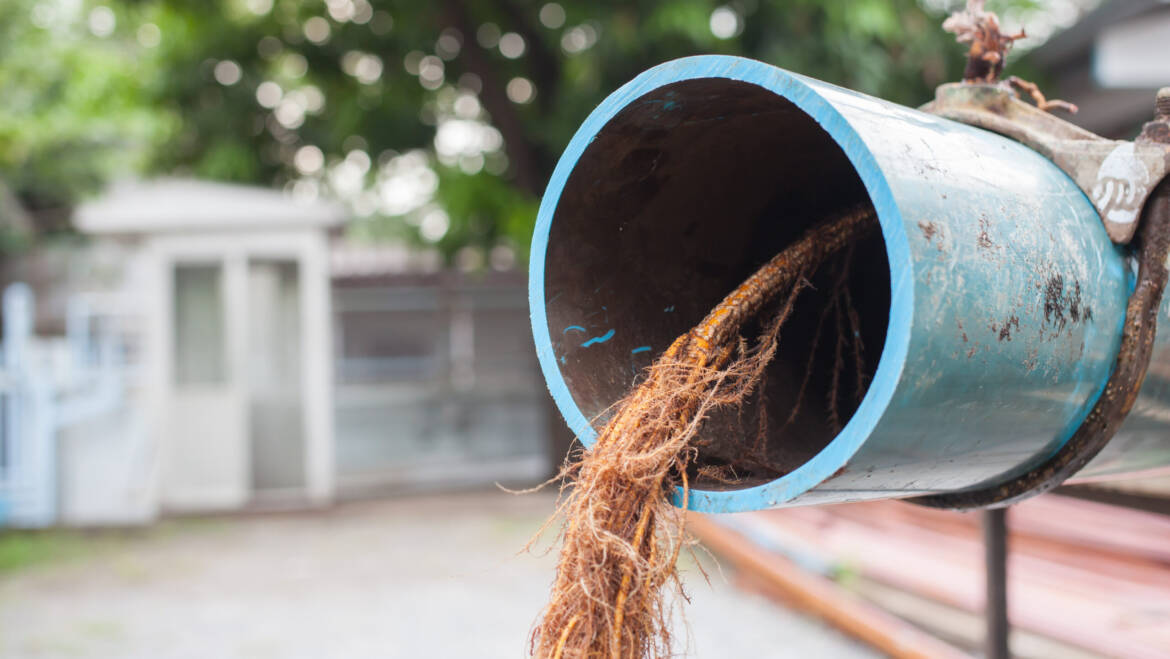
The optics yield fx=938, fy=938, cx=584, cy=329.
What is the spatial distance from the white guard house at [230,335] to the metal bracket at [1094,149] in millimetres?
7425

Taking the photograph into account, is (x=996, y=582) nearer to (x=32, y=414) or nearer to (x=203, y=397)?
(x=32, y=414)

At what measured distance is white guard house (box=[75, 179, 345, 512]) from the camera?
819 centimetres

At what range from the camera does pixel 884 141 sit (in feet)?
3.71

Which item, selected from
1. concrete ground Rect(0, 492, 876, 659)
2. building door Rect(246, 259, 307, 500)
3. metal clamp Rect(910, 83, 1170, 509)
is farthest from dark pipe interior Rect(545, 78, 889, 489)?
building door Rect(246, 259, 307, 500)

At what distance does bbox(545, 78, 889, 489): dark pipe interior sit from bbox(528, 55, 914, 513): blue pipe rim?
0.03 metres

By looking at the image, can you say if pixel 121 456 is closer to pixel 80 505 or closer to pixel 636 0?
pixel 80 505

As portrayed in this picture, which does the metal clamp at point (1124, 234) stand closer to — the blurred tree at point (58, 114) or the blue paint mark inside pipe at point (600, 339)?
the blue paint mark inside pipe at point (600, 339)

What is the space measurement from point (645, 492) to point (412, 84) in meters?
7.62

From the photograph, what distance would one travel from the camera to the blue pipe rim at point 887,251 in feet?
3.48

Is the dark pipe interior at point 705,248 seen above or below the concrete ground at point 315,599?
above

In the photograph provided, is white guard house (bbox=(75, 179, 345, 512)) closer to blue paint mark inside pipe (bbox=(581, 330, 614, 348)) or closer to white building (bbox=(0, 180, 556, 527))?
white building (bbox=(0, 180, 556, 527))

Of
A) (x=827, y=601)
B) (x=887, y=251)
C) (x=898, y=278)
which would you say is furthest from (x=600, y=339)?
(x=827, y=601)

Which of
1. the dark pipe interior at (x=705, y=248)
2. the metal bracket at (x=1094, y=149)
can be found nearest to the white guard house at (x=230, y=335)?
the dark pipe interior at (x=705, y=248)

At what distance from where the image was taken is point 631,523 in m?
1.30
